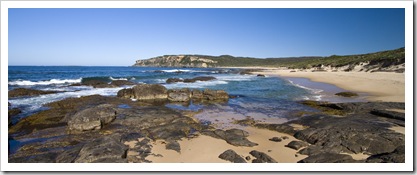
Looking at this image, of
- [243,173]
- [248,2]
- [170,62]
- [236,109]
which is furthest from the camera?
[170,62]

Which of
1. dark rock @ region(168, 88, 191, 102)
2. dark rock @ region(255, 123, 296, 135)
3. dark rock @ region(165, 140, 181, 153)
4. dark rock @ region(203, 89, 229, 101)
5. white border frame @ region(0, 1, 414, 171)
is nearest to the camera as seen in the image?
white border frame @ region(0, 1, 414, 171)

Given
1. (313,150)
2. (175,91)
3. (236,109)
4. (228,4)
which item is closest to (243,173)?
(313,150)

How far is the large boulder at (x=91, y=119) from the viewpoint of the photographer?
8.22 meters

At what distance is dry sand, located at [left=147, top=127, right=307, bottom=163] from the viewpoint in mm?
5688

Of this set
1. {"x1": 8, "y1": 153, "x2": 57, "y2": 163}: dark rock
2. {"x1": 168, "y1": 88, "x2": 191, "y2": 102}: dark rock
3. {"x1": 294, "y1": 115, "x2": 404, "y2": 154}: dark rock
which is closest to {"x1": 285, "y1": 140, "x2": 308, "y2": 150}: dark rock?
{"x1": 294, "y1": 115, "x2": 404, "y2": 154}: dark rock

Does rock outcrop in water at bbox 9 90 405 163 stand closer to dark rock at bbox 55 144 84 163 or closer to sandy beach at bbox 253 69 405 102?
dark rock at bbox 55 144 84 163

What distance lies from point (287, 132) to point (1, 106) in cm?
747

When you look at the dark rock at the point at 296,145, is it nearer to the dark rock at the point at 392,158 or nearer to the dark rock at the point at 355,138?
the dark rock at the point at 355,138

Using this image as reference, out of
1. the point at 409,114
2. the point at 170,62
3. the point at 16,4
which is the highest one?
the point at 170,62

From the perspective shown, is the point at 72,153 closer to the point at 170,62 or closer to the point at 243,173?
the point at 243,173

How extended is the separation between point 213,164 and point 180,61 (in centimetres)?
15521

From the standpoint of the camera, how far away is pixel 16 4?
4.64 metres

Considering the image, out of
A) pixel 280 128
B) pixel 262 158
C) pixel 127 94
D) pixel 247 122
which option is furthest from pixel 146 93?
pixel 262 158

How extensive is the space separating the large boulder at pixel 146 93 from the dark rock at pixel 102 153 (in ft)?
33.9
